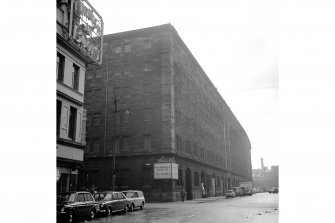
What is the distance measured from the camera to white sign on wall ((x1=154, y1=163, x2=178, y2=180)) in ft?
94.9

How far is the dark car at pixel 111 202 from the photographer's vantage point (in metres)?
15.3

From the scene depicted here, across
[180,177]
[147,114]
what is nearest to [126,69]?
[147,114]

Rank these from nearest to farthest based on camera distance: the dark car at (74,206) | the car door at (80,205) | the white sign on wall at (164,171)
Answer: the dark car at (74,206) < the car door at (80,205) < the white sign on wall at (164,171)

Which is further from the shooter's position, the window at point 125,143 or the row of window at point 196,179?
the row of window at point 196,179

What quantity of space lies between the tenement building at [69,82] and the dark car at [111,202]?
5.64ft

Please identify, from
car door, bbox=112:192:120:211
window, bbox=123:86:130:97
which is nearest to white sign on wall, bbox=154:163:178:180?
window, bbox=123:86:130:97

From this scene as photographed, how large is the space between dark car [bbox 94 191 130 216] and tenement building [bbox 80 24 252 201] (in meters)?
11.1

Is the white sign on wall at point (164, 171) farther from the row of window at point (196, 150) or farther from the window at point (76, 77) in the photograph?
the window at point (76, 77)

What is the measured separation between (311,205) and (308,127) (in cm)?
134

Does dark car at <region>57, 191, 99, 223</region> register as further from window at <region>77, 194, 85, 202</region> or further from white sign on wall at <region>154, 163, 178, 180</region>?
white sign on wall at <region>154, 163, 178, 180</region>

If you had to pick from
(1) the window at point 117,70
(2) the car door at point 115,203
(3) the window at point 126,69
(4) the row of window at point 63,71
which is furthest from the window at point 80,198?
(1) the window at point 117,70

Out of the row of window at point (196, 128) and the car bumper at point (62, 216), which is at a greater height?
the row of window at point (196, 128)
